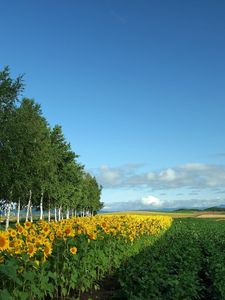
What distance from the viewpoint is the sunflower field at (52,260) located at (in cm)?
829

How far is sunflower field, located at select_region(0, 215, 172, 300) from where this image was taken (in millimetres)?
8289

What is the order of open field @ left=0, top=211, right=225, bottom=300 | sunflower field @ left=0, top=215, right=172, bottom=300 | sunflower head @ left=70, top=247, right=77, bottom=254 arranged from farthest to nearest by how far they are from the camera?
sunflower head @ left=70, top=247, right=77, bottom=254 < open field @ left=0, top=211, right=225, bottom=300 < sunflower field @ left=0, top=215, right=172, bottom=300

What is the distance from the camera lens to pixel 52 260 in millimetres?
10336

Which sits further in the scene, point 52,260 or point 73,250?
point 52,260

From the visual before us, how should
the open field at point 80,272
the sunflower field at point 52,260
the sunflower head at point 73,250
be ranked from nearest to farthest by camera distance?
the sunflower field at point 52,260, the open field at point 80,272, the sunflower head at point 73,250

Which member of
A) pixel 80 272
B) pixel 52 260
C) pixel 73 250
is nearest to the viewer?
pixel 73 250

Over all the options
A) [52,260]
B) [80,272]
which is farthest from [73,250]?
[80,272]

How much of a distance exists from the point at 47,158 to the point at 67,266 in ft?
105

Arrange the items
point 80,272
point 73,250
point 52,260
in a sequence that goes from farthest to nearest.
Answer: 1. point 80,272
2. point 52,260
3. point 73,250

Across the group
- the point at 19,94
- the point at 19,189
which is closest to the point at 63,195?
the point at 19,189

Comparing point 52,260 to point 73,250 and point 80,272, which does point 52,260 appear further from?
point 80,272

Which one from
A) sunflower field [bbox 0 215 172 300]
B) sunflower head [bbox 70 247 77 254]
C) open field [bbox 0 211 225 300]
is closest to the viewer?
sunflower field [bbox 0 215 172 300]

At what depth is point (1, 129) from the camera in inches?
1319

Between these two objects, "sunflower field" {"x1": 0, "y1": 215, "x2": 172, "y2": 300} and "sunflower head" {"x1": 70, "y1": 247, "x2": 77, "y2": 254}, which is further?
"sunflower head" {"x1": 70, "y1": 247, "x2": 77, "y2": 254}
